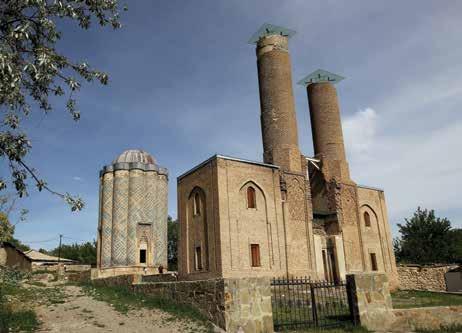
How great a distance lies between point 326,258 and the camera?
2484 centimetres

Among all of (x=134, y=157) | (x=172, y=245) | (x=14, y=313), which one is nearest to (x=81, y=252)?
(x=172, y=245)

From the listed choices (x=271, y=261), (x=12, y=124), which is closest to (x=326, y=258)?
(x=271, y=261)

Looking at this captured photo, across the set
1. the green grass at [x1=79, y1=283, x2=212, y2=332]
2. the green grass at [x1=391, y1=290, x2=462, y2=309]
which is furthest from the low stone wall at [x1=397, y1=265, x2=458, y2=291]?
the green grass at [x1=79, y1=283, x2=212, y2=332]

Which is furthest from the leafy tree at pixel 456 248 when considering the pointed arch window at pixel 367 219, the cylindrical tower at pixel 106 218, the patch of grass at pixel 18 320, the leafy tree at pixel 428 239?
the patch of grass at pixel 18 320

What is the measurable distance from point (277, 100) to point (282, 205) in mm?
7454

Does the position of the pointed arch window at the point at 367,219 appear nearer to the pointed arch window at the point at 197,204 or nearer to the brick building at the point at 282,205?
the brick building at the point at 282,205

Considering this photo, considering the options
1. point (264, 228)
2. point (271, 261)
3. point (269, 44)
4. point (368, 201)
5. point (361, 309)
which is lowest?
point (361, 309)

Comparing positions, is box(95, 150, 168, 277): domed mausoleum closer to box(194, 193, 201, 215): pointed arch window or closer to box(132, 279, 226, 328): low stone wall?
box(194, 193, 201, 215): pointed arch window

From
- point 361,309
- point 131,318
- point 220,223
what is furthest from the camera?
point 220,223

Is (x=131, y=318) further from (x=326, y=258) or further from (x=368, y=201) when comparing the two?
(x=368, y=201)

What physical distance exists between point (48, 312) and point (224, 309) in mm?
5356

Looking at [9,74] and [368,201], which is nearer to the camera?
[9,74]

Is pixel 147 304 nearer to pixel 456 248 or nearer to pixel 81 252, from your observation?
pixel 456 248

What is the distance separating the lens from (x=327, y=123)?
29.6 m
